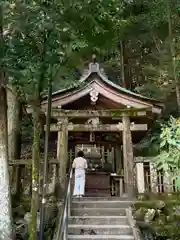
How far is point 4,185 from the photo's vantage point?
7.15 metres

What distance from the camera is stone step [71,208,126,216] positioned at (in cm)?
870

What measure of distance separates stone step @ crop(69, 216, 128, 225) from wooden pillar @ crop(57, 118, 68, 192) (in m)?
1.59

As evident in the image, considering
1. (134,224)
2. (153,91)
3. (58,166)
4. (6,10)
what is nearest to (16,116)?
(58,166)

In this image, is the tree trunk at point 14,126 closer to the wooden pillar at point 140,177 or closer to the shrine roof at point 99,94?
the shrine roof at point 99,94

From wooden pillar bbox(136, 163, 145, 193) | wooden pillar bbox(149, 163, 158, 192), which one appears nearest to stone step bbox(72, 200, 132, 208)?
wooden pillar bbox(136, 163, 145, 193)

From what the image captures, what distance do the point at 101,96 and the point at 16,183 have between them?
419cm

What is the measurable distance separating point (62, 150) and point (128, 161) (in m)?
2.09

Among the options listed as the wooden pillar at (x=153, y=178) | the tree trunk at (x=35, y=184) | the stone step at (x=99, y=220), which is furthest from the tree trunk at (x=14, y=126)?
the wooden pillar at (x=153, y=178)

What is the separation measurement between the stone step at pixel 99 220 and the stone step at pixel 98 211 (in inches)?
13.6

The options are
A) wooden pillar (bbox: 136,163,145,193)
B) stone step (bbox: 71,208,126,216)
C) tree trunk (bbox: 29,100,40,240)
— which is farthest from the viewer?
wooden pillar (bbox: 136,163,145,193)

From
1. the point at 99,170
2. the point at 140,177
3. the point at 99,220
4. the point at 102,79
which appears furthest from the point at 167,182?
the point at 99,170

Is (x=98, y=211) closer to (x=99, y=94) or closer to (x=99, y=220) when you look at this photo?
(x=99, y=220)

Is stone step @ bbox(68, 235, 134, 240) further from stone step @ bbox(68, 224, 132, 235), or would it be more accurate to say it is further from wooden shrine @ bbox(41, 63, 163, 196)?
wooden shrine @ bbox(41, 63, 163, 196)

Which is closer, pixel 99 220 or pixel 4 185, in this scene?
pixel 4 185
